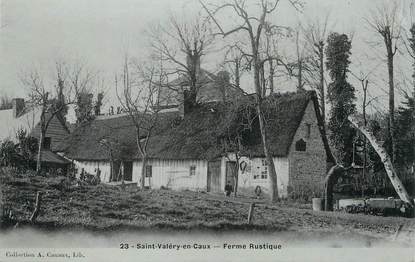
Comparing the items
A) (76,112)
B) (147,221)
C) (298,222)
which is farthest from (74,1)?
(76,112)

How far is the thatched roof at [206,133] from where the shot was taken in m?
18.9

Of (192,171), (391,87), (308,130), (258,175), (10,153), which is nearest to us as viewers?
(10,153)

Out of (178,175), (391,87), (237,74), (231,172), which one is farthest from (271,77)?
(178,175)

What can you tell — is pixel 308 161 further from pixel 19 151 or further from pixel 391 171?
pixel 19 151

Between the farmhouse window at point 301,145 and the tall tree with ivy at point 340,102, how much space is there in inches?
122

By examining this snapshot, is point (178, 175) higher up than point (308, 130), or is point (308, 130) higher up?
Result: point (308, 130)

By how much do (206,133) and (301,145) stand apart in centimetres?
429

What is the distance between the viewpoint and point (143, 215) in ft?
33.0

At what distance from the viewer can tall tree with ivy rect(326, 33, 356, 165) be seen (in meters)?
21.8

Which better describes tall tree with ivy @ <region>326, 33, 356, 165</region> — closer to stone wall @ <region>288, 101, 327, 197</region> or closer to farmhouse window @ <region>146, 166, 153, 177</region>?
stone wall @ <region>288, 101, 327, 197</region>

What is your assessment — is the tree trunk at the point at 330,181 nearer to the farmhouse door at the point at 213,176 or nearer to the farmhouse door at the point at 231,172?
the farmhouse door at the point at 231,172

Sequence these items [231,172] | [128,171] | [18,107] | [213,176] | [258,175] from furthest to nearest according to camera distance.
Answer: [128,171]
[213,176]
[231,172]
[258,175]
[18,107]

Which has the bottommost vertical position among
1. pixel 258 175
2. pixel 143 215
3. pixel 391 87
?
pixel 143 215

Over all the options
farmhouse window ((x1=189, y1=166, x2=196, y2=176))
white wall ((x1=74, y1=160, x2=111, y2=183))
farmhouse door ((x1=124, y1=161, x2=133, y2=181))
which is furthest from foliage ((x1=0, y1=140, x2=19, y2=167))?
white wall ((x1=74, y1=160, x2=111, y2=183))
